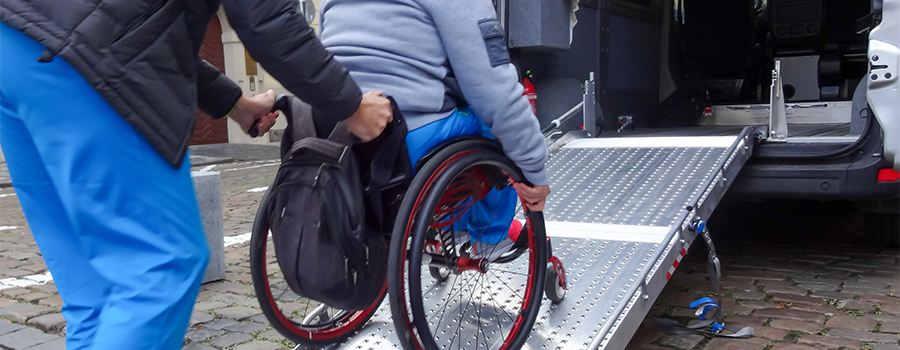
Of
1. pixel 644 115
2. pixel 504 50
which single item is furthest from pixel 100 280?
pixel 644 115

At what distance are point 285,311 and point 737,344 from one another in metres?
1.78

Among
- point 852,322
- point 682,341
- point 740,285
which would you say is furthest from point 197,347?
point 852,322

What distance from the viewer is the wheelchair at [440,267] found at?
5.87 ft

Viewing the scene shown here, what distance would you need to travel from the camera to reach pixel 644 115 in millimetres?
5820

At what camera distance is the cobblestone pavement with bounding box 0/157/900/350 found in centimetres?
294

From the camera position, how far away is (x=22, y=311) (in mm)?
3463

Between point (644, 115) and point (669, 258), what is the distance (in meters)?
3.21

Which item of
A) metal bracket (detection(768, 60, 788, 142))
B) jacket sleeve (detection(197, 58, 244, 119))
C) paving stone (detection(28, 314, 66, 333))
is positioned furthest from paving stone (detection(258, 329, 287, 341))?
metal bracket (detection(768, 60, 788, 142))

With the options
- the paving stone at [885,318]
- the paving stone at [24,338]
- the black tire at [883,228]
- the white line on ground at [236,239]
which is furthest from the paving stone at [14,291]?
the black tire at [883,228]

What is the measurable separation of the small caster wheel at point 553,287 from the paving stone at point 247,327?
54.0 inches

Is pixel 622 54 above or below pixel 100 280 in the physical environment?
below

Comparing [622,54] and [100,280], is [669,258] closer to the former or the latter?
A: [100,280]

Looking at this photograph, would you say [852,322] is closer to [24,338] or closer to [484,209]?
[484,209]

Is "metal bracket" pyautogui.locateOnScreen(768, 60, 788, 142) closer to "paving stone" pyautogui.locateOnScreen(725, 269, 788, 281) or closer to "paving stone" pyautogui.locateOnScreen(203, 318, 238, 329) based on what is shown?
"paving stone" pyautogui.locateOnScreen(725, 269, 788, 281)
